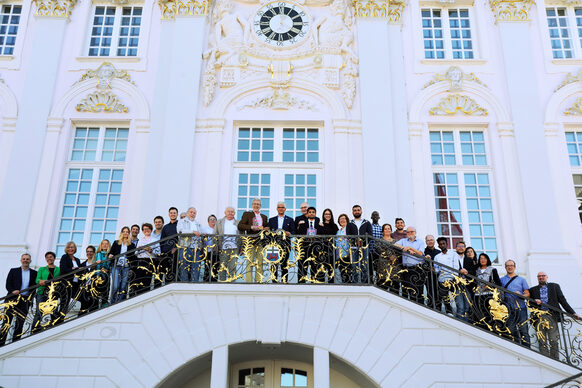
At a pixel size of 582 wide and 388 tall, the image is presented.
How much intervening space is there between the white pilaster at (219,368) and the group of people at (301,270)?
1.07 metres

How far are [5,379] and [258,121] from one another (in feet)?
23.0

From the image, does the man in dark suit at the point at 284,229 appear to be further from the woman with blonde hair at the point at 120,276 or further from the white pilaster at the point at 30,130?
the white pilaster at the point at 30,130

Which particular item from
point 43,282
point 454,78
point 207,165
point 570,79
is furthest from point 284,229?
point 570,79

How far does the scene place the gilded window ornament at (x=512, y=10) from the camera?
14789 millimetres

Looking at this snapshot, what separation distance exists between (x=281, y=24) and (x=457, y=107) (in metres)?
4.27

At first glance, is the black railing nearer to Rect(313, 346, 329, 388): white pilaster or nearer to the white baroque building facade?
Rect(313, 346, 329, 388): white pilaster

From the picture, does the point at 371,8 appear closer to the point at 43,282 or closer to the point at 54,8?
the point at 54,8

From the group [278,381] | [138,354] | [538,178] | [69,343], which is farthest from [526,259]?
[69,343]

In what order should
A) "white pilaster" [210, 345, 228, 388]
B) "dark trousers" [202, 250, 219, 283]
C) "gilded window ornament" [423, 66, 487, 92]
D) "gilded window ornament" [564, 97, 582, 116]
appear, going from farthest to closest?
"gilded window ornament" [423, 66, 487, 92]
"gilded window ornament" [564, 97, 582, 116]
"dark trousers" [202, 250, 219, 283]
"white pilaster" [210, 345, 228, 388]

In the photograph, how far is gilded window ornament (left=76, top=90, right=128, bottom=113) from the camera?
46.4ft

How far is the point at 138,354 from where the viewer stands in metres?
9.75

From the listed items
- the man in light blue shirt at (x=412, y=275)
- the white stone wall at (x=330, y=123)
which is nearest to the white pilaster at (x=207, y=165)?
the white stone wall at (x=330, y=123)

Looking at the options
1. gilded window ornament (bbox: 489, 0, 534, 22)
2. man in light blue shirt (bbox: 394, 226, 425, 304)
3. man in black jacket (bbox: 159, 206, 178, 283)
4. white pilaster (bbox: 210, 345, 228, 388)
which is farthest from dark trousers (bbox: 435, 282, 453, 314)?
gilded window ornament (bbox: 489, 0, 534, 22)

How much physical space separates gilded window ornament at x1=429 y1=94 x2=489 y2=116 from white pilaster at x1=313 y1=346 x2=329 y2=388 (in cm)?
634
